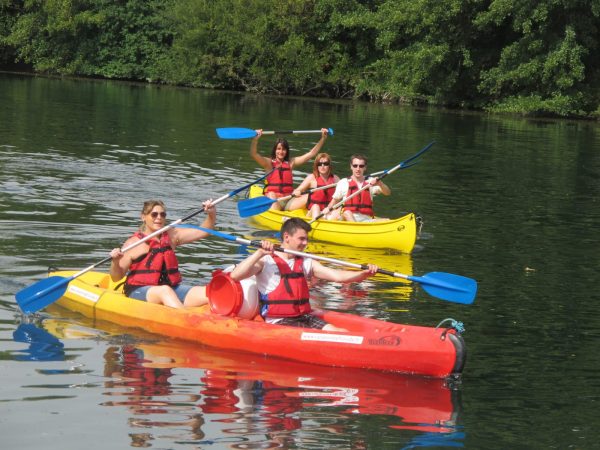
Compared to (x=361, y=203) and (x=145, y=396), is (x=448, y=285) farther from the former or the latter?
(x=361, y=203)

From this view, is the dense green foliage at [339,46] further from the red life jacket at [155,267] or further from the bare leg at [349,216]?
Result: the red life jacket at [155,267]

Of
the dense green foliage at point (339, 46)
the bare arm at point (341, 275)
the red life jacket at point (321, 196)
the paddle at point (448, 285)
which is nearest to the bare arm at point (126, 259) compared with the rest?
the paddle at point (448, 285)

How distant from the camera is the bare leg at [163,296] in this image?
8.77 meters

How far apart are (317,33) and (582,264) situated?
31712 millimetres

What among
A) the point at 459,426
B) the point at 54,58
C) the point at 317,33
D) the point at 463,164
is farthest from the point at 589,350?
the point at 54,58

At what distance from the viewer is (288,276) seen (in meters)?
8.12

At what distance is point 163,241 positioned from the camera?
8.88m

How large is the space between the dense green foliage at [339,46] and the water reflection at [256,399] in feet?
89.2

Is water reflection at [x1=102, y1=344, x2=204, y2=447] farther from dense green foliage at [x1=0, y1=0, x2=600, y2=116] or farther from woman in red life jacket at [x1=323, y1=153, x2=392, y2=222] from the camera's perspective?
dense green foliage at [x1=0, y1=0, x2=600, y2=116]

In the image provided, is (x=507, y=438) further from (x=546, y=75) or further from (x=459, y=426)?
(x=546, y=75)

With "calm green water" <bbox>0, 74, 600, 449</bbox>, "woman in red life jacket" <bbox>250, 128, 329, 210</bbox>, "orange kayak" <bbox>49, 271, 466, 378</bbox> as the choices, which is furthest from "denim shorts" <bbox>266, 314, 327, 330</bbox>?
"woman in red life jacket" <bbox>250, 128, 329, 210</bbox>

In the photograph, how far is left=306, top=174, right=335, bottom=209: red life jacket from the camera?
46.1 ft

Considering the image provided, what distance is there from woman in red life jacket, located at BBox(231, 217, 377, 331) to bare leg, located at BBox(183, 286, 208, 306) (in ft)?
2.07

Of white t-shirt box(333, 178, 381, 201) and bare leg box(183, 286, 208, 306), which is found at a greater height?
white t-shirt box(333, 178, 381, 201)
